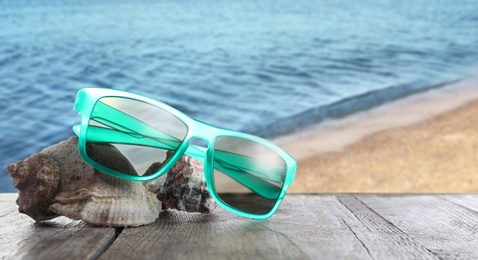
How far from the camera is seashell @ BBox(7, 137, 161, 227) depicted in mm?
784

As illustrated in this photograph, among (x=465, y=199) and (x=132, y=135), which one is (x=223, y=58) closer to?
(x=465, y=199)

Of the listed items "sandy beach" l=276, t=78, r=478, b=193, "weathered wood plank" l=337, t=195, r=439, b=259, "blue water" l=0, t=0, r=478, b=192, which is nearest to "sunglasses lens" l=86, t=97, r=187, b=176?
"weathered wood plank" l=337, t=195, r=439, b=259

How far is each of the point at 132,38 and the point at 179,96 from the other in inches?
15.0

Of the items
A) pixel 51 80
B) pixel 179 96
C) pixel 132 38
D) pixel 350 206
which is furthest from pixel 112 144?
pixel 132 38

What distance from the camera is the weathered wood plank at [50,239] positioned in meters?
0.63

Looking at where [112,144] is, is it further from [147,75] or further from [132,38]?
[132,38]

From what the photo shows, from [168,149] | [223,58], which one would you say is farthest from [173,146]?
[223,58]

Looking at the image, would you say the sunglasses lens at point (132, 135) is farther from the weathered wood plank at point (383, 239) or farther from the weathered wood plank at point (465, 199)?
the weathered wood plank at point (465, 199)

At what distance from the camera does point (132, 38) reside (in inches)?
98.4

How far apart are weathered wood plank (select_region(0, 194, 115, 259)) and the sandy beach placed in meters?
1.90

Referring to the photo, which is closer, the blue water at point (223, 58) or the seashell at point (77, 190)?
the seashell at point (77, 190)

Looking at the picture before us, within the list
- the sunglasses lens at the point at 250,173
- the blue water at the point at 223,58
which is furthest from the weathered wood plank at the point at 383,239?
the blue water at the point at 223,58

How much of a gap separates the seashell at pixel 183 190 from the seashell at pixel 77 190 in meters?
0.07

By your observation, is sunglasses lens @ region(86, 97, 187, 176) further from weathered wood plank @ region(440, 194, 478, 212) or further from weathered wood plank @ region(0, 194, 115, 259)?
weathered wood plank @ region(440, 194, 478, 212)
